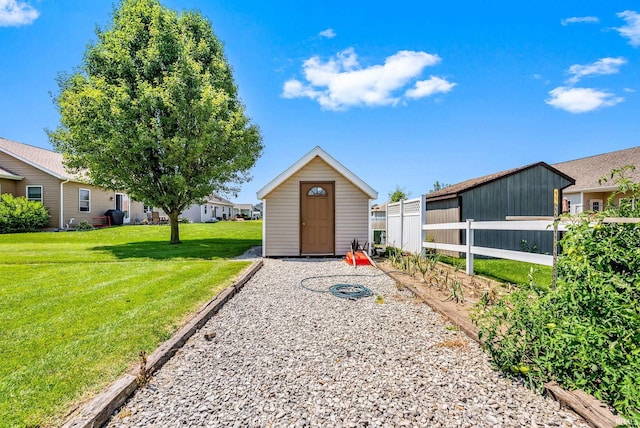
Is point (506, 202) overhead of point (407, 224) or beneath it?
overhead

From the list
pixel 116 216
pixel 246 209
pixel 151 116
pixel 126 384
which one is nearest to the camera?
pixel 126 384

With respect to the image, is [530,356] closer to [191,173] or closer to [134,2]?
[191,173]

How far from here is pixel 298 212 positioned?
11.0m

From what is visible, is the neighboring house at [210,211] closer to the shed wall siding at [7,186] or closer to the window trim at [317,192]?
the shed wall siding at [7,186]

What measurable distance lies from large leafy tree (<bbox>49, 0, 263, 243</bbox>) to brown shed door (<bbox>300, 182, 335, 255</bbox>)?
4247mm

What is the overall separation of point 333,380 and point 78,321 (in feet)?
11.3

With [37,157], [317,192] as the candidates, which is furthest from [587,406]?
[37,157]

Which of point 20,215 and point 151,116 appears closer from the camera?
point 151,116

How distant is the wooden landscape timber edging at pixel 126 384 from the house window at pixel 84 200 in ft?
72.0

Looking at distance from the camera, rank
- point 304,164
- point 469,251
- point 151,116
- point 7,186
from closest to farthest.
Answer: point 469,251 < point 304,164 < point 151,116 < point 7,186

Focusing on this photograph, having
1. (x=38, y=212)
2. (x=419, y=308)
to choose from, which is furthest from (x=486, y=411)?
(x=38, y=212)

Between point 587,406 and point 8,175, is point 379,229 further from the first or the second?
point 8,175

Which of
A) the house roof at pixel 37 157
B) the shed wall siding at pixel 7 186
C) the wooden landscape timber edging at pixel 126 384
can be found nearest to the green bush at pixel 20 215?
the shed wall siding at pixel 7 186

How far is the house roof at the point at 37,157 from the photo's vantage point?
1966 cm
